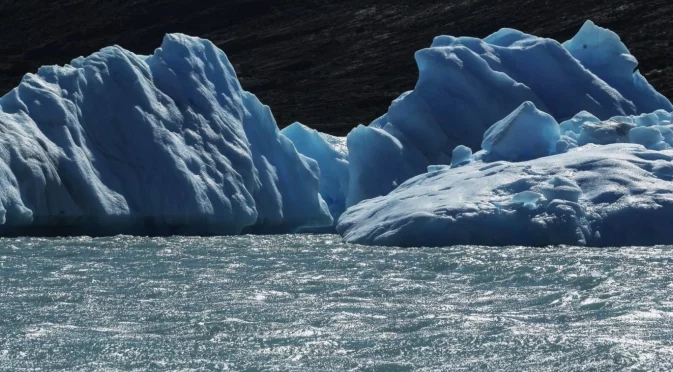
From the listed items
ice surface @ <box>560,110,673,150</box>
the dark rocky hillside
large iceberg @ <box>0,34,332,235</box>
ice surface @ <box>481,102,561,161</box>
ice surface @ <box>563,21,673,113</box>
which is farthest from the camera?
the dark rocky hillside

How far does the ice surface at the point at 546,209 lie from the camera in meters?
11.9

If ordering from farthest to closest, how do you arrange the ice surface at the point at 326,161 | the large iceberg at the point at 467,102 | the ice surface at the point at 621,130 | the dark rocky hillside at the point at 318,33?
the dark rocky hillside at the point at 318,33 → the ice surface at the point at 326,161 → the large iceberg at the point at 467,102 → the ice surface at the point at 621,130

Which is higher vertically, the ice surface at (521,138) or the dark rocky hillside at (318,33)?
the ice surface at (521,138)

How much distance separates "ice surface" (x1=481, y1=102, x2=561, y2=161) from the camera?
44.5ft

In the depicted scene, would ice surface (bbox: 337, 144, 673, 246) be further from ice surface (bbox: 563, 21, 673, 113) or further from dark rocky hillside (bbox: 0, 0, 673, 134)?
dark rocky hillside (bbox: 0, 0, 673, 134)

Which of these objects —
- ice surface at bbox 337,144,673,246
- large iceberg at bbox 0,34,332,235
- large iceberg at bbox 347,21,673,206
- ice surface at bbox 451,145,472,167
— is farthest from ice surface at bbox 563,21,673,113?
large iceberg at bbox 0,34,332,235

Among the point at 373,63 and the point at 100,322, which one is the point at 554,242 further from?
the point at 373,63

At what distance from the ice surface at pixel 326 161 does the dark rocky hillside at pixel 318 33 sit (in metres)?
19.8

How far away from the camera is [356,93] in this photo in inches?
1655

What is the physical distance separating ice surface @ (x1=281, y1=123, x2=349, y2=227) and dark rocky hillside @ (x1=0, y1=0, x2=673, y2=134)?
65.0 feet

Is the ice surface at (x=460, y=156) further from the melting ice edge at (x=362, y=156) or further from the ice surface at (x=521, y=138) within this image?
the ice surface at (x=521, y=138)

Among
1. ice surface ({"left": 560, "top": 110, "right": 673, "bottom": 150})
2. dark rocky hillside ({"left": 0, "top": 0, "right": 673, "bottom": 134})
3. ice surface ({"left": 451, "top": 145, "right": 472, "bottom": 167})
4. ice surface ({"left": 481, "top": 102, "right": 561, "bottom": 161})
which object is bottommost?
dark rocky hillside ({"left": 0, "top": 0, "right": 673, "bottom": 134})

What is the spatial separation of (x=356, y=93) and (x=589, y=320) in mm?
34555

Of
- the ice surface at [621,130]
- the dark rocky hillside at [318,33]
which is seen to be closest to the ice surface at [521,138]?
the ice surface at [621,130]
